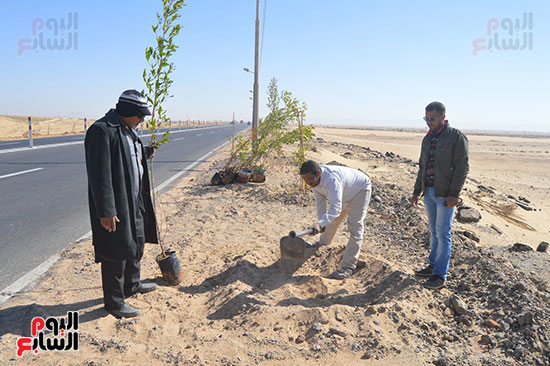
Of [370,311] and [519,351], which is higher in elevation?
[370,311]

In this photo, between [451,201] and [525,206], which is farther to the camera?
[525,206]

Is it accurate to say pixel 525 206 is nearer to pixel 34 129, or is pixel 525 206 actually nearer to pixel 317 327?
pixel 317 327

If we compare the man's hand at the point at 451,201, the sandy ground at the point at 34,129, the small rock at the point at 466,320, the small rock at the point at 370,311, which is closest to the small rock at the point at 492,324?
the small rock at the point at 466,320

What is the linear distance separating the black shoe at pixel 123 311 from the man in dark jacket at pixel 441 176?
286 centimetres

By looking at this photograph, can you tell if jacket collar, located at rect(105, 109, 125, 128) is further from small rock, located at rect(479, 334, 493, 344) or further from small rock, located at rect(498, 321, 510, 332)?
small rock, located at rect(498, 321, 510, 332)

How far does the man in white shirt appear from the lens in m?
3.88

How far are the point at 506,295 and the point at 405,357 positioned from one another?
1557 mm

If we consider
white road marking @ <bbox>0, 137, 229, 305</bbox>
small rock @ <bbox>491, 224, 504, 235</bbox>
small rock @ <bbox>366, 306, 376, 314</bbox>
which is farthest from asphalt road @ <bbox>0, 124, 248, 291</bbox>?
small rock @ <bbox>491, 224, 504, 235</bbox>

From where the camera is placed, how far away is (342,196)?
4301mm

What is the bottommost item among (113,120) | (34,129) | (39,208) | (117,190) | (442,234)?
(39,208)

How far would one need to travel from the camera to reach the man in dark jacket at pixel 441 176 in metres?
3.80

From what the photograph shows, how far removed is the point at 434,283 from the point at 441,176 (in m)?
1.13

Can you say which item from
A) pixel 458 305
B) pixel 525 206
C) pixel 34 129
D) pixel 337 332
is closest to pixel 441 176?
pixel 458 305

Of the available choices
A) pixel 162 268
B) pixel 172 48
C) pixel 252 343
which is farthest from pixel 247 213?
pixel 252 343
